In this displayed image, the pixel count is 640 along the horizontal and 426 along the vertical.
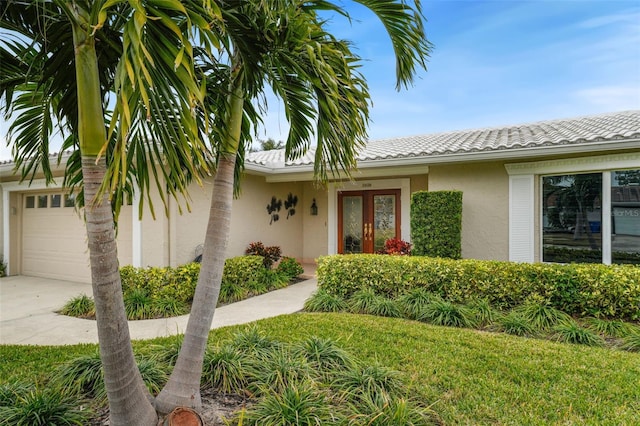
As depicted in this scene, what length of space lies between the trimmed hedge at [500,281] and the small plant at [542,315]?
0.54 ft

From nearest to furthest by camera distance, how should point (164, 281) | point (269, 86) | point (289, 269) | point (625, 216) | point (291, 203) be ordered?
1. point (269, 86)
2. point (625, 216)
3. point (164, 281)
4. point (289, 269)
5. point (291, 203)

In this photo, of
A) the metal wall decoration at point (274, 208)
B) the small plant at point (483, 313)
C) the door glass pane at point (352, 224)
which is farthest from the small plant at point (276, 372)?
the door glass pane at point (352, 224)

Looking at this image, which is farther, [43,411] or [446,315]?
[446,315]

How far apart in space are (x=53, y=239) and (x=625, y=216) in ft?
47.9

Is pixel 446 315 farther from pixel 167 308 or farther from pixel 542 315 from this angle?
pixel 167 308

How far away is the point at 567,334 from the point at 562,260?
128 inches

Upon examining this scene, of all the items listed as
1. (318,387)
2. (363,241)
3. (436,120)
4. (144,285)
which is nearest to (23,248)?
(144,285)

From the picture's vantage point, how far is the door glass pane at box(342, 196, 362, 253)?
39.3 feet

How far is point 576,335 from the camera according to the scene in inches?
208

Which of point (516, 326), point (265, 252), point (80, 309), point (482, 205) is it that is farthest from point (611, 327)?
point (80, 309)

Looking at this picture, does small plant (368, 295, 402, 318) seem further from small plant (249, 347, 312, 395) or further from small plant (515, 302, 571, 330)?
small plant (249, 347, 312, 395)

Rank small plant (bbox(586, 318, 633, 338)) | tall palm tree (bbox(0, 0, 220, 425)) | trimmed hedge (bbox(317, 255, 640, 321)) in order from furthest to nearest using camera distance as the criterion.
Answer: trimmed hedge (bbox(317, 255, 640, 321))
small plant (bbox(586, 318, 633, 338))
tall palm tree (bbox(0, 0, 220, 425))

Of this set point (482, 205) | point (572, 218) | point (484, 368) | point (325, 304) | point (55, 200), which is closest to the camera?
point (484, 368)

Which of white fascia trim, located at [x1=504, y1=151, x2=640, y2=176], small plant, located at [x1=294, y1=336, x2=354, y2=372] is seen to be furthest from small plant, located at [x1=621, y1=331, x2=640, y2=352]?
small plant, located at [x1=294, y1=336, x2=354, y2=372]
